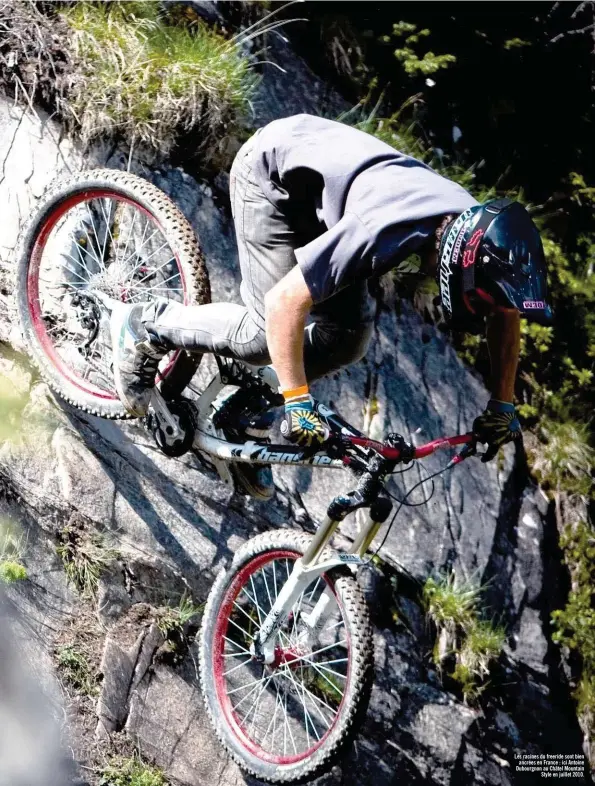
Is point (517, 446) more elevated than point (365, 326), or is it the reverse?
point (517, 446)

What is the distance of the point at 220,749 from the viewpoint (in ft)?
15.8

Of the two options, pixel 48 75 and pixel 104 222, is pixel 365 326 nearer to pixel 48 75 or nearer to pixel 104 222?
pixel 104 222

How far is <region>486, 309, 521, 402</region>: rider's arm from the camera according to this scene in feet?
13.2

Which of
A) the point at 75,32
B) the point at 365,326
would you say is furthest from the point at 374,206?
the point at 75,32

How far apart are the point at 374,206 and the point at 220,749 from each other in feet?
9.87

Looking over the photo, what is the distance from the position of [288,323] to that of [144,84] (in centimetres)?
250

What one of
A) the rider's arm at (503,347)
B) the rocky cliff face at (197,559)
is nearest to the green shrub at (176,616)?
the rocky cliff face at (197,559)

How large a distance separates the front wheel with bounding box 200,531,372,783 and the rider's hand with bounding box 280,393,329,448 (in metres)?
0.82

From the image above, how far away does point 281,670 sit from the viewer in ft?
15.2

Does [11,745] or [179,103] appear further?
[179,103]

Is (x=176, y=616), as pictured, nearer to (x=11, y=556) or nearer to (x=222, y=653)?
(x=222, y=653)

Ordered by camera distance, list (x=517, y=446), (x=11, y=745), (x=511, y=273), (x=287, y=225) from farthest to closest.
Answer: (x=517, y=446), (x=11, y=745), (x=287, y=225), (x=511, y=273)

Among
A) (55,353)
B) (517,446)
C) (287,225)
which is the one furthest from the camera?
(517,446)

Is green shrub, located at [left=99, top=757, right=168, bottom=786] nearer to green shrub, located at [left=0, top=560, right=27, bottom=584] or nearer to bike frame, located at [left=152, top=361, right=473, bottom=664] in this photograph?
bike frame, located at [left=152, top=361, right=473, bottom=664]
